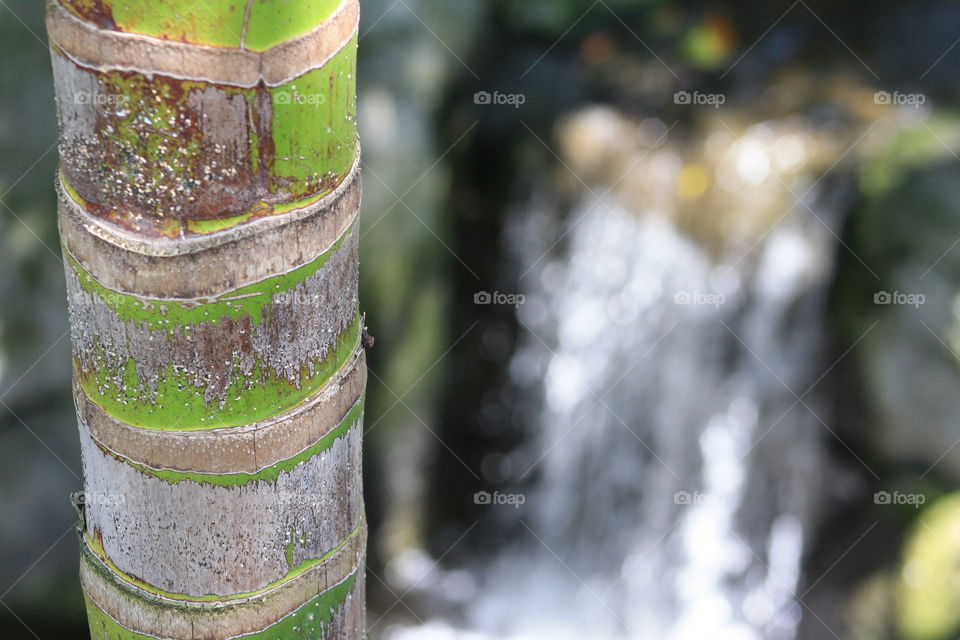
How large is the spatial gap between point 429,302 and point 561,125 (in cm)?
126

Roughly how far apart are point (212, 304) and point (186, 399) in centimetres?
8

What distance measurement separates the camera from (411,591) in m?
5.76

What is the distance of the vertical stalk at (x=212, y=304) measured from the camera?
2.19ft

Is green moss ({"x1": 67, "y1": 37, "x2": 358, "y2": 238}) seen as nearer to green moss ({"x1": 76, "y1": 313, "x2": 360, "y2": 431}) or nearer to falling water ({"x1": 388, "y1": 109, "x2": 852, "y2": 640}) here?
green moss ({"x1": 76, "y1": 313, "x2": 360, "y2": 431})

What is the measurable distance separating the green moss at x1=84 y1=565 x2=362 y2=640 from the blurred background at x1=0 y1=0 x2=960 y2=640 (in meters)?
4.06

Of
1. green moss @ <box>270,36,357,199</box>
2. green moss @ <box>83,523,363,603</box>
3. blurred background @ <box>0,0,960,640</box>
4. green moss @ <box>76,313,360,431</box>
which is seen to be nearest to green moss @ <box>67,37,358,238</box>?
green moss @ <box>270,36,357,199</box>

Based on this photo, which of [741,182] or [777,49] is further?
[777,49]

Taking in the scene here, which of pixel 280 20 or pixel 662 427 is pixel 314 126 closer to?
pixel 280 20

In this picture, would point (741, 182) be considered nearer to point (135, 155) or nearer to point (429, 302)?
point (429, 302)

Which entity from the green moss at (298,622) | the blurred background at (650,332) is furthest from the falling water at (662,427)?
the green moss at (298,622)

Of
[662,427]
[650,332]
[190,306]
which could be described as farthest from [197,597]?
[662,427]

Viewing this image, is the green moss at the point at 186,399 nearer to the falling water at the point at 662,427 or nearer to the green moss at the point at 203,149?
the green moss at the point at 203,149

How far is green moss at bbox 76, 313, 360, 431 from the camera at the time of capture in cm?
76

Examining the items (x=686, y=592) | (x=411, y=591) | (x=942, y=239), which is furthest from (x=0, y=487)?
(x=942, y=239)
